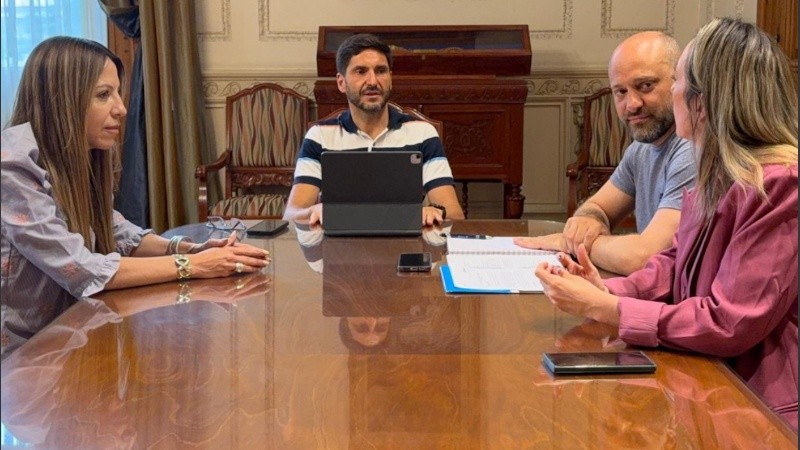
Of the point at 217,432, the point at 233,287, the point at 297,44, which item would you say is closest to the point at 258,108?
the point at 297,44

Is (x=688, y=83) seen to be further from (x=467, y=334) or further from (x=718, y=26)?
(x=467, y=334)

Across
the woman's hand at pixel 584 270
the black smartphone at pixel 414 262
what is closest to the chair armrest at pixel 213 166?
the black smartphone at pixel 414 262

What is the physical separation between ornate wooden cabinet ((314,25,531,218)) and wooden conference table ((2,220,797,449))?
2989mm

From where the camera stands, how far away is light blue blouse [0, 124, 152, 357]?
167 cm

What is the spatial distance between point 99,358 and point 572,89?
417cm

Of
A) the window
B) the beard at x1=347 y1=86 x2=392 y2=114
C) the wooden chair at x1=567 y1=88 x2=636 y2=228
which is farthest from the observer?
the wooden chair at x1=567 y1=88 x2=636 y2=228

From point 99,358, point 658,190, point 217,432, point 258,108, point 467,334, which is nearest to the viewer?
point 217,432

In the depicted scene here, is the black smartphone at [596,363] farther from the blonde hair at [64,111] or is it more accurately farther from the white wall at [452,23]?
the white wall at [452,23]

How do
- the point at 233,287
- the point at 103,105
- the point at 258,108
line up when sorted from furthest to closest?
1. the point at 258,108
2. the point at 103,105
3. the point at 233,287

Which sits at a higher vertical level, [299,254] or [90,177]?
[90,177]

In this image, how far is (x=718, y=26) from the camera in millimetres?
1456

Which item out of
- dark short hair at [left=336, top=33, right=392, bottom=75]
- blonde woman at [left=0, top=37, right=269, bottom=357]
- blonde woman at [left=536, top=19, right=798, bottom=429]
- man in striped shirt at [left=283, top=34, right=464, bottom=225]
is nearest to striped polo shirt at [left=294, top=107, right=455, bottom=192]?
man in striped shirt at [left=283, top=34, right=464, bottom=225]

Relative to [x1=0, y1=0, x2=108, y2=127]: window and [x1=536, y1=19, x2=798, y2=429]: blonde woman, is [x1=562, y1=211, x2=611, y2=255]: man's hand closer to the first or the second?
[x1=536, y1=19, x2=798, y2=429]: blonde woman

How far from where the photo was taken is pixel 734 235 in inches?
53.9
